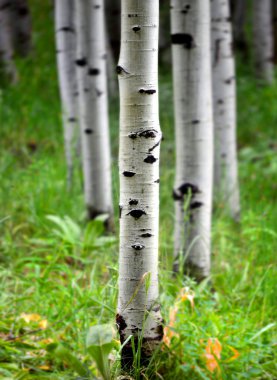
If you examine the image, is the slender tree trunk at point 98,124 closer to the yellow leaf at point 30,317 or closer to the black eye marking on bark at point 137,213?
the yellow leaf at point 30,317

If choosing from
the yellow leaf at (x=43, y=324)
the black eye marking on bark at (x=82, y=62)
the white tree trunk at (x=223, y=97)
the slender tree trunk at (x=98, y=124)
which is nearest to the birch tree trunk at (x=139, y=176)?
the yellow leaf at (x=43, y=324)

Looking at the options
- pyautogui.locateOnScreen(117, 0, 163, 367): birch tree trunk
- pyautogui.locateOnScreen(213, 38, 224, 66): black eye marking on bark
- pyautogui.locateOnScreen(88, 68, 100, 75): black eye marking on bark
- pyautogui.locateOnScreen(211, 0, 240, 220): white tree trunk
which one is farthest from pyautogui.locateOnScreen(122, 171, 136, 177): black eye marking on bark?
pyautogui.locateOnScreen(213, 38, 224, 66): black eye marking on bark

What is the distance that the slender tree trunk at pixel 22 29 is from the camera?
11219mm

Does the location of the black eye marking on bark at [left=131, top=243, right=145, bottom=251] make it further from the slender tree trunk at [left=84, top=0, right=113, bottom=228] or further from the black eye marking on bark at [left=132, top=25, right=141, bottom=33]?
the slender tree trunk at [left=84, top=0, right=113, bottom=228]

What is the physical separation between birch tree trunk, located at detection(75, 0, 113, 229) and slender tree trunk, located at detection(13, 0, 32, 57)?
6.91m

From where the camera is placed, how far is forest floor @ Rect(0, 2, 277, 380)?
96.1 inches

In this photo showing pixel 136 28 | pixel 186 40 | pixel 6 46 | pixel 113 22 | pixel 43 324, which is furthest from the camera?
pixel 113 22

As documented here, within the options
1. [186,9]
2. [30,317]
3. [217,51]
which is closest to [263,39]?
[217,51]

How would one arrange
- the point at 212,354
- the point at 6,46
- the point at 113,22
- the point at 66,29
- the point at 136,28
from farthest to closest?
the point at 113,22, the point at 6,46, the point at 66,29, the point at 212,354, the point at 136,28

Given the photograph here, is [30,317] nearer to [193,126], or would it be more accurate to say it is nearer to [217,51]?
[193,126]

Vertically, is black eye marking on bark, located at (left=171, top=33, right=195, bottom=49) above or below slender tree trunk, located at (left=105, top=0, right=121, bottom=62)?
below

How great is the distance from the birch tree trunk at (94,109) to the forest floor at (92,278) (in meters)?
0.26

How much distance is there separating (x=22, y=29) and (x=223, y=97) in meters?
7.35

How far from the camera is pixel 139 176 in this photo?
2.18 metres
